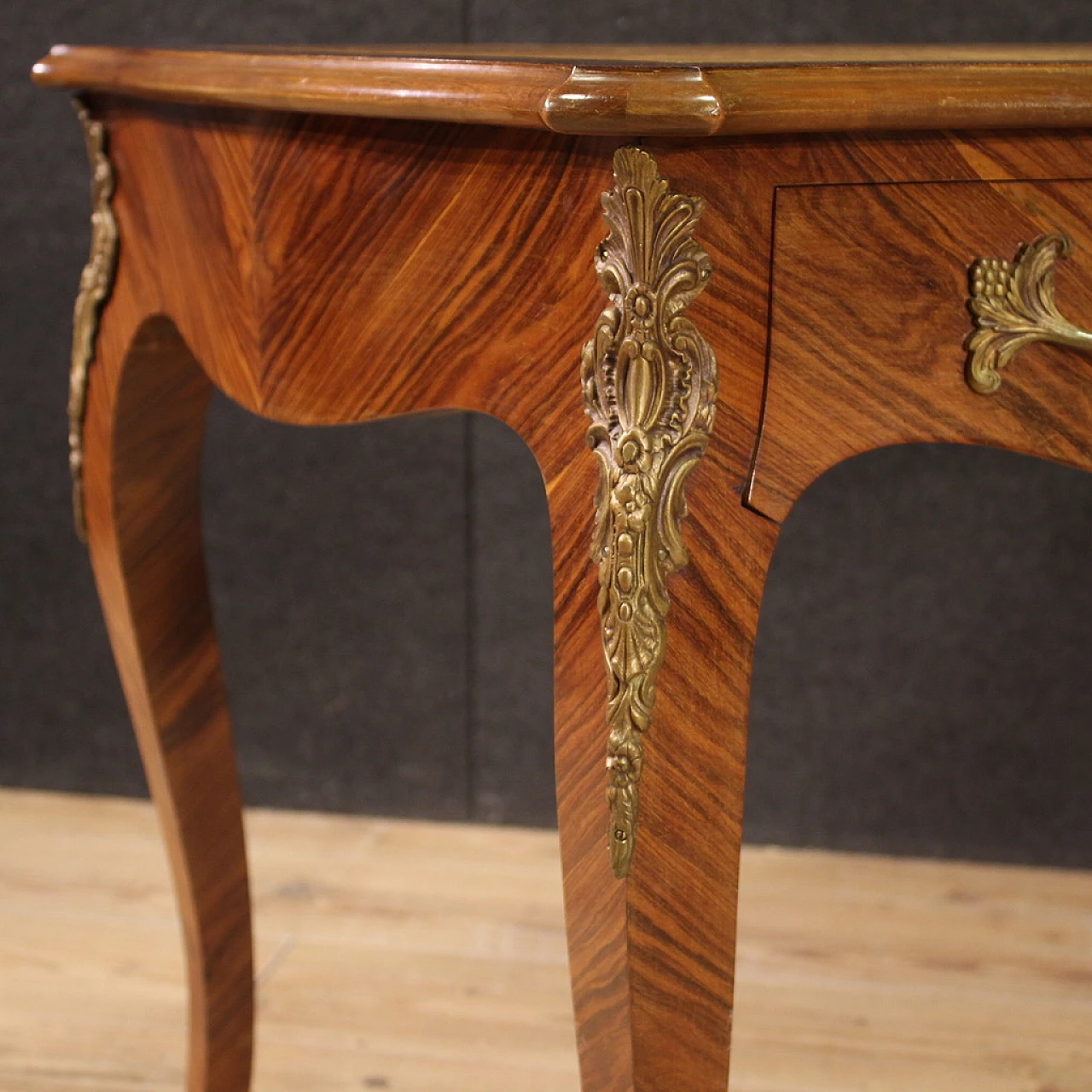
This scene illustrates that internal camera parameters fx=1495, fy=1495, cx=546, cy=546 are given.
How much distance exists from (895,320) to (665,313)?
0.09 m

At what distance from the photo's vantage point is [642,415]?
53 centimetres

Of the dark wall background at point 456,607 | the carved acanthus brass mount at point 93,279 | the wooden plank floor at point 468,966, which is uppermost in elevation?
the carved acanthus brass mount at point 93,279

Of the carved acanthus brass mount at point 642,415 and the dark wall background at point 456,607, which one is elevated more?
the carved acanthus brass mount at point 642,415

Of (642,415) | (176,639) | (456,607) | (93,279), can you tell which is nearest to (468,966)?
(456,607)

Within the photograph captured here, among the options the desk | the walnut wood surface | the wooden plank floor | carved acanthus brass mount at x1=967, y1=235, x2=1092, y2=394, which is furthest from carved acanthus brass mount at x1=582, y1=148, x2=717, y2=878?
the wooden plank floor

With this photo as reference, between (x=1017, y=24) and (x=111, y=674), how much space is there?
1065 mm

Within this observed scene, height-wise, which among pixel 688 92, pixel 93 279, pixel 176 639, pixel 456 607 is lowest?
pixel 456 607

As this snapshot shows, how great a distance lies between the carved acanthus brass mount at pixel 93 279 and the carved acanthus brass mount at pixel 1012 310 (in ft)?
1.53

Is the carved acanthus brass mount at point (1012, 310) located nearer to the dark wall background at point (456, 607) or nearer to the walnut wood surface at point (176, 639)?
the walnut wood surface at point (176, 639)

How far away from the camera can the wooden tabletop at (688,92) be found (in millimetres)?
486

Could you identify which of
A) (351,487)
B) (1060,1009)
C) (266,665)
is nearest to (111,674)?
(266,665)

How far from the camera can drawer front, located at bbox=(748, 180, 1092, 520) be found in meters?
0.54

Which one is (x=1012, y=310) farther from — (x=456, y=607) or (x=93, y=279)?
(x=456, y=607)

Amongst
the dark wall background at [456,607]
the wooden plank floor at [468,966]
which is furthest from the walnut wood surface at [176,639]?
the dark wall background at [456,607]
